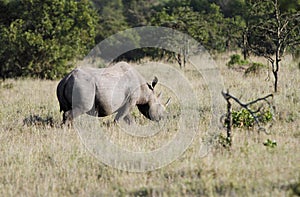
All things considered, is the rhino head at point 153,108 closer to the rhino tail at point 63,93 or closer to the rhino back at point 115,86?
the rhino back at point 115,86

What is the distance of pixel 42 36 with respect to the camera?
66.3 ft

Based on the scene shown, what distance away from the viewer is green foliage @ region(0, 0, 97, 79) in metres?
19.5

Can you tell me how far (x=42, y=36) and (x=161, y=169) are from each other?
15.4 m

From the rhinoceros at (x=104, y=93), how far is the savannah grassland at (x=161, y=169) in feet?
1.83

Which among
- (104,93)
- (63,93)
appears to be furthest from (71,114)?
(104,93)

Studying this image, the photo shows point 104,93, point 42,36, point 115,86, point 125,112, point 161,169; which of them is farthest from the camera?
point 42,36

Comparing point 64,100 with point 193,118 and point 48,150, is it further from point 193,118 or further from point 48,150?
point 193,118

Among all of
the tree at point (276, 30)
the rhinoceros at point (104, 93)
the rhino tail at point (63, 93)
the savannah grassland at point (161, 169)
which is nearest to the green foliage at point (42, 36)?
the tree at point (276, 30)

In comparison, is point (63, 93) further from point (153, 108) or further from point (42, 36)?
point (42, 36)

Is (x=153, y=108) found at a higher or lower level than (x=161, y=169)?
higher

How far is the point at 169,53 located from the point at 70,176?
1688cm

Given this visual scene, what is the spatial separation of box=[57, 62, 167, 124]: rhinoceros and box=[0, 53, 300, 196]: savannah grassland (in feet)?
1.83

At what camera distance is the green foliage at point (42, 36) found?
768 inches

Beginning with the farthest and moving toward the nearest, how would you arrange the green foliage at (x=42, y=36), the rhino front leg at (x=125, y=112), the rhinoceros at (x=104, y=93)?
the green foliage at (x=42, y=36)
the rhino front leg at (x=125, y=112)
the rhinoceros at (x=104, y=93)
